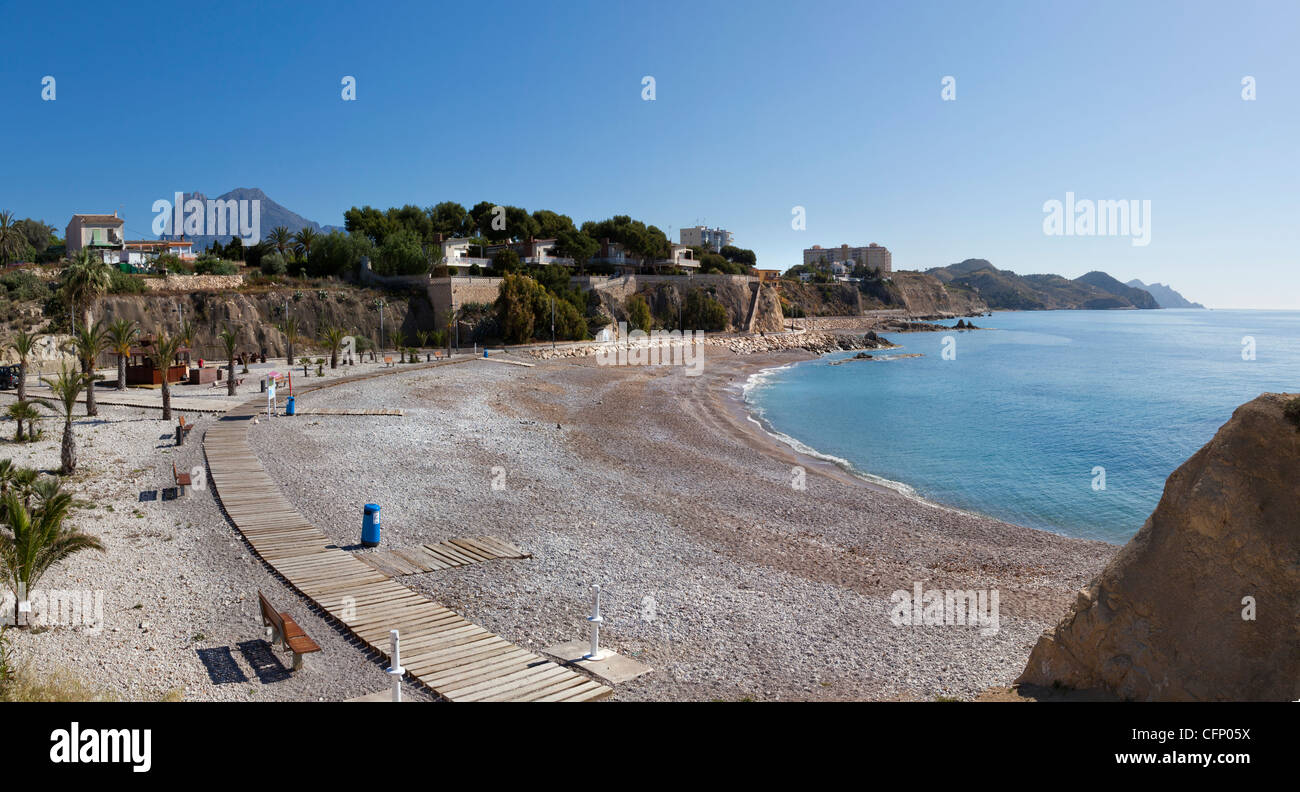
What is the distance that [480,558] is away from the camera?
14633mm

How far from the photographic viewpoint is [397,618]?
11.3 m

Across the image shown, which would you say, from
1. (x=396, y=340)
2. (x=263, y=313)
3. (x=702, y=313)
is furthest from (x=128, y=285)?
(x=702, y=313)

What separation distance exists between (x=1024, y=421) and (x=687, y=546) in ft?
106

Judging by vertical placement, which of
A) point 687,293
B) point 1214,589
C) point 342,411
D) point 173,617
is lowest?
point 173,617

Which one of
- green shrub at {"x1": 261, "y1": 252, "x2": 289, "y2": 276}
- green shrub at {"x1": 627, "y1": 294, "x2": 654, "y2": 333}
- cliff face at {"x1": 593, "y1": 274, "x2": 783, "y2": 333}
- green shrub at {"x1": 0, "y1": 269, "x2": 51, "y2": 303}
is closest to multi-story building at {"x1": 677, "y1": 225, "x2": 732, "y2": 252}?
cliff face at {"x1": 593, "y1": 274, "x2": 783, "y2": 333}

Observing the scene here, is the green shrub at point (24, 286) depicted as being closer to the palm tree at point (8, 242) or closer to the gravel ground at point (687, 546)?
the palm tree at point (8, 242)

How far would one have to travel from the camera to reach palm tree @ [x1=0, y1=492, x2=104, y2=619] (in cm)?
1050

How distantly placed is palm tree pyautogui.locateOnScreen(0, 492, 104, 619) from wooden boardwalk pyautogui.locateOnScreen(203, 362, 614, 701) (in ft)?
10.1

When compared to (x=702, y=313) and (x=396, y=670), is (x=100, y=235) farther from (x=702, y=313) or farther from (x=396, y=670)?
(x=396, y=670)

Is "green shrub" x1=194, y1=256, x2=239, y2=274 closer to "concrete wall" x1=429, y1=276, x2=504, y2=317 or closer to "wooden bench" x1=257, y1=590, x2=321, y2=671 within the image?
"concrete wall" x1=429, y1=276, x2=504, y2=317
